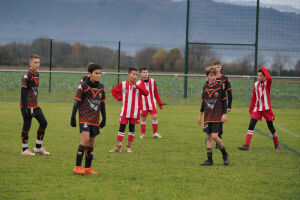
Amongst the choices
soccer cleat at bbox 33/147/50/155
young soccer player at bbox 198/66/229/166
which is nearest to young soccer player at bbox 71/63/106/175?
soccer cleat at bbox 33/147/50/155

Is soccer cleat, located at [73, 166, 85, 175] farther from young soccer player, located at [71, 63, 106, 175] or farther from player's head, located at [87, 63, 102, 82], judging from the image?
player's head, located at [87, 63, 102, 82]

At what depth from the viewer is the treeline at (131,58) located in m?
22.6

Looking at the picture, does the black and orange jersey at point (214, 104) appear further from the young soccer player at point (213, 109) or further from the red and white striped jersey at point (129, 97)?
the red and white striped jersey at point (129, 97)

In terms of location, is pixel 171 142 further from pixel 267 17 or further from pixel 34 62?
pixel 267 17

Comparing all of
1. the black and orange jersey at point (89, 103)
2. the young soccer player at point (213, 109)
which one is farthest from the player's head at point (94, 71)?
the young soccer player at point (213, 109)

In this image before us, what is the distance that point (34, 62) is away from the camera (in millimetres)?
8102

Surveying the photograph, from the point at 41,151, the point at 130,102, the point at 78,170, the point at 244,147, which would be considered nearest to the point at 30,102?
the point at 41,151

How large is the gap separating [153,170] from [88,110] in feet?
5.00

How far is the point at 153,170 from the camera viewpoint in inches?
281

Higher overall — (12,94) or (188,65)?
(188,65)

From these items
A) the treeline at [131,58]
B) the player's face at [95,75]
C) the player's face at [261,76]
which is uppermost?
the treeline at [131,58]

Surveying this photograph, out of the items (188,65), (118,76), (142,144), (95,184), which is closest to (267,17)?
(188,65)

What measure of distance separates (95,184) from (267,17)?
19.7m

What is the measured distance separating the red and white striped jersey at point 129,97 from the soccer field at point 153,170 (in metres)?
0.84
